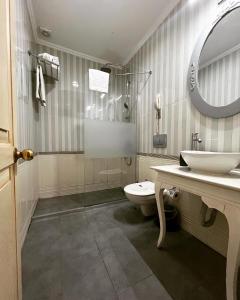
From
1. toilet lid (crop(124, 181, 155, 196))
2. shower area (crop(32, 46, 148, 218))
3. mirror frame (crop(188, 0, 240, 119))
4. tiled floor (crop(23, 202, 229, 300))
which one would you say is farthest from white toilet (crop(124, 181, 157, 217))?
mirror frame (crop(188, 0, 240, 119))

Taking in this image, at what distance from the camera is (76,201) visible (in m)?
2.33

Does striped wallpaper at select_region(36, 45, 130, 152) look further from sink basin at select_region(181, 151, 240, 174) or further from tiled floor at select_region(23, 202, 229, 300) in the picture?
sink basin at select_region(181, 151, 240, 174)

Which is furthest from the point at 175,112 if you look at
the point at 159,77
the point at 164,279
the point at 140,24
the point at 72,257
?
the point at 72,257

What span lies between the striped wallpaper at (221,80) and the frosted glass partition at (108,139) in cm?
127

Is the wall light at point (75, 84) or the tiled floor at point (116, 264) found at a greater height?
the wall light at point (75, 84)

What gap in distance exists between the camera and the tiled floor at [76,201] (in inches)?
81.0

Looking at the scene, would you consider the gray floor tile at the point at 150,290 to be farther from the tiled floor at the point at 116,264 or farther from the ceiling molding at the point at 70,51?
the ceiling molding at the point at 70,51

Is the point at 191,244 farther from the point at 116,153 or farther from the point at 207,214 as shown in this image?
the point at 116,153

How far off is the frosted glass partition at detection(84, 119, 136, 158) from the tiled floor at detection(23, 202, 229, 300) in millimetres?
1015

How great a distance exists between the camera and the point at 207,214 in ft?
4.34

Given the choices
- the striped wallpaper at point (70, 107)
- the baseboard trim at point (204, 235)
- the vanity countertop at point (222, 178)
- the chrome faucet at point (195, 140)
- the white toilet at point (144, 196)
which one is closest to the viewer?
the vanity countertop at point (222, 178)

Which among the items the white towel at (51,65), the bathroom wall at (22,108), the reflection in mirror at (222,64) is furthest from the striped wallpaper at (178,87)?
the bathroom wall at (22,108)

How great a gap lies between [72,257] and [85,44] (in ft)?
9.13

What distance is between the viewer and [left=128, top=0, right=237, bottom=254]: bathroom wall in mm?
1281
